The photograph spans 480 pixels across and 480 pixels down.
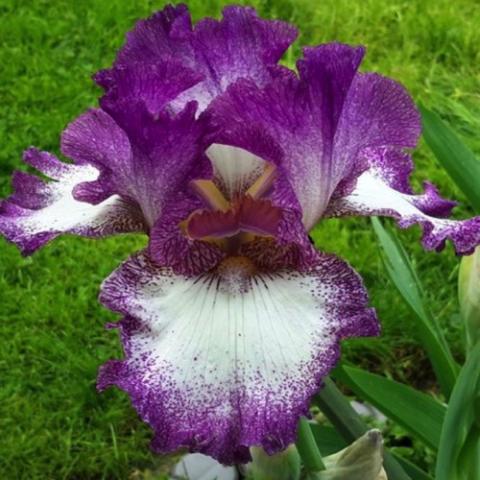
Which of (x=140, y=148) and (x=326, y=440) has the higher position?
(x=140, y=148)

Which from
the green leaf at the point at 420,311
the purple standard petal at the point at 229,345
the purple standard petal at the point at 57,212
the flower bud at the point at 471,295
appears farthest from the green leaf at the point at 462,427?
the purple standard petal at the point at 57,212

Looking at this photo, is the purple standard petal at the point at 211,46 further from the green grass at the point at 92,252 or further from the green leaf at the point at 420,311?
the green grass at the point at 92,252

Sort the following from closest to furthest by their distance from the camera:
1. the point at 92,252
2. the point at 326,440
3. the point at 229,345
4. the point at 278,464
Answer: the point at 229,345 → the point at 278,464 → the point at 326,440 → the point at 92,252

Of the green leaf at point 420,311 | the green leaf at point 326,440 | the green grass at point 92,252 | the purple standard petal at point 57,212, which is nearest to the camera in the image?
the purple standard petal at point 57,212

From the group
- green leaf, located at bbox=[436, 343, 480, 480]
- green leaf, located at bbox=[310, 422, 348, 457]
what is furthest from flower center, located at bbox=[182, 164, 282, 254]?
green leaf, located at bbox=[310, 422, 348, 457]

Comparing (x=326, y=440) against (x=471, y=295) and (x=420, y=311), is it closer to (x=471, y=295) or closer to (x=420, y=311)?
(x=420, y=311)

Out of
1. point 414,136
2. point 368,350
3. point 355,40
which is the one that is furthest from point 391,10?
point 414,136

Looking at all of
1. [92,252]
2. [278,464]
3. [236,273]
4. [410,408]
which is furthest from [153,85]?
[92,252]
